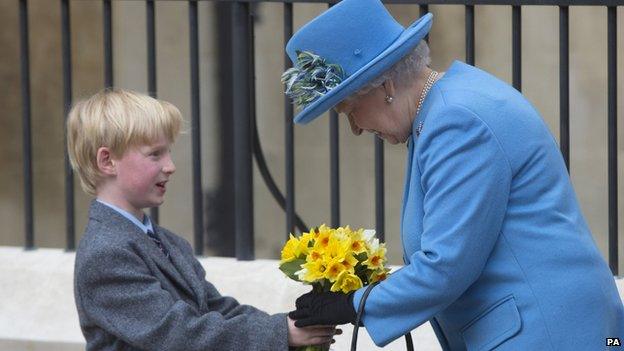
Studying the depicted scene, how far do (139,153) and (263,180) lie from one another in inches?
123

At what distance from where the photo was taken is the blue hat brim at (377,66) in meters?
3.30

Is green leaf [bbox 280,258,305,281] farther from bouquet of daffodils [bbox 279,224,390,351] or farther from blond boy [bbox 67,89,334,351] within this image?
blond boy [bbox 67,89,334,351]

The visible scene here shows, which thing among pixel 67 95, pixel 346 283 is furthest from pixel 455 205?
pixel 67 95

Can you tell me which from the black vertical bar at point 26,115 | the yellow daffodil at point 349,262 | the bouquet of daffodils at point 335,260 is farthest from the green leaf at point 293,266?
the black vertical bar at point 26,115

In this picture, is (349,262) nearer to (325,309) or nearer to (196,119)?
(325,309)

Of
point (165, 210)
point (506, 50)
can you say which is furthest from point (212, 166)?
point (506, 50)

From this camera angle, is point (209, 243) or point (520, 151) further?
point (209, 243)

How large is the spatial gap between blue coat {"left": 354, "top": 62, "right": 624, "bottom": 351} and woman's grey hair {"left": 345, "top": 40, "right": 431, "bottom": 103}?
→ 0.07 m

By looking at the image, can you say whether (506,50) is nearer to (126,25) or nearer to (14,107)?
(126,25)

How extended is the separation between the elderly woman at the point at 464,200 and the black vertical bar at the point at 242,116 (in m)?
1.78

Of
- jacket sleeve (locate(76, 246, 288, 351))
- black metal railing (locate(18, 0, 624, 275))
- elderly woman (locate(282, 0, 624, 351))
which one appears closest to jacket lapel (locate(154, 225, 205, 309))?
jacket sleeve (locate(76, 246, 288, 351))

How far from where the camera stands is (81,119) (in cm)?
376

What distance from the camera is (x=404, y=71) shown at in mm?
3375

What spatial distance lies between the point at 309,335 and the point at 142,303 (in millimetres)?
428
